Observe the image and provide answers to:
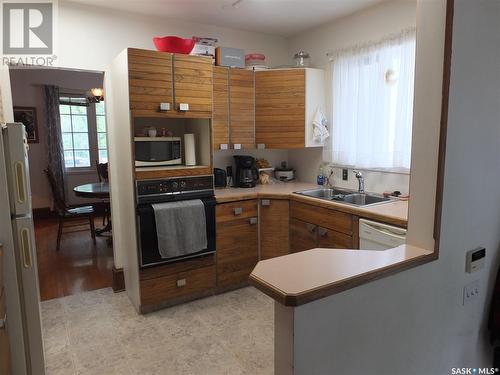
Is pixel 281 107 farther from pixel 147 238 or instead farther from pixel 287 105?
pixel 147 238

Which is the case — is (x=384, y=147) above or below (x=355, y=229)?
above

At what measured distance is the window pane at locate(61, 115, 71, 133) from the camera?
20.4ft

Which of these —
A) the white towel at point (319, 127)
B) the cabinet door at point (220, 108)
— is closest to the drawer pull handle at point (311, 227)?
the white towel at point (319, 127)

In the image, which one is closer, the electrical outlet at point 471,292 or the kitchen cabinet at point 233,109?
the electrical outlet at point 471,292

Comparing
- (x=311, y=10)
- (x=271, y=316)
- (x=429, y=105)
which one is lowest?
A: (x=271, y=316)

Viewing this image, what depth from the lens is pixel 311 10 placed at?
3223 millimetres

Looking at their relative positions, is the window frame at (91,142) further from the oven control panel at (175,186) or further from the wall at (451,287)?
the wall at (451,287)

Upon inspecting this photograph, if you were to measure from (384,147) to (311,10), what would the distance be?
1.42 metres

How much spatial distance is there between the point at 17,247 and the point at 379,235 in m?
2.23

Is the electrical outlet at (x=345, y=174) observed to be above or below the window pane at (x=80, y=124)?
below

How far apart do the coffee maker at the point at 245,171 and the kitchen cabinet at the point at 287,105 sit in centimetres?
23

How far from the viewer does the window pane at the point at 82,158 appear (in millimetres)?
6410

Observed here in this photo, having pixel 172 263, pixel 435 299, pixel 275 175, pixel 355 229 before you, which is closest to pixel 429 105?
pixel 435 299

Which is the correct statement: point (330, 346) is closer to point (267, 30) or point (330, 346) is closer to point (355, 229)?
point (355, 229)
